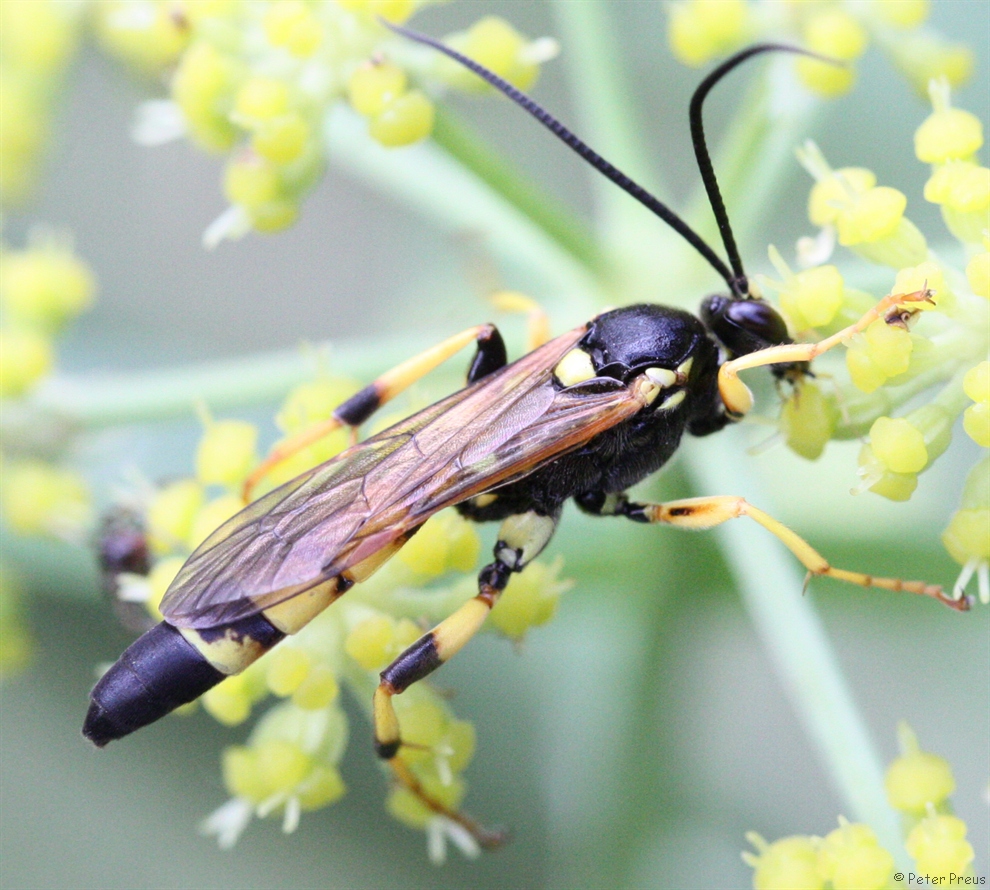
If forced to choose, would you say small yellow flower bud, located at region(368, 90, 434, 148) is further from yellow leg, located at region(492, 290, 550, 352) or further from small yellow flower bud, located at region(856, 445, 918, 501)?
small yellow flower bud, located at region(856, 445, 918, 501)

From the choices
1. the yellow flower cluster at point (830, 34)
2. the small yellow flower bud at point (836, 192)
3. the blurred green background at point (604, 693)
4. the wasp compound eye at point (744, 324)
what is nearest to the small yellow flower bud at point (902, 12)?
the yellow flower cluster at point (830, 34)

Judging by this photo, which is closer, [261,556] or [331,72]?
[261,556]

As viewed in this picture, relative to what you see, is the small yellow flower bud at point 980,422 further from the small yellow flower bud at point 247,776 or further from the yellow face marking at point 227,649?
the small yellow flower bud at point 247,776

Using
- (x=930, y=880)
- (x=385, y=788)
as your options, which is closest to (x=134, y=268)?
(x=385, y=788)

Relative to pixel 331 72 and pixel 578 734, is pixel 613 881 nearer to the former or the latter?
pixel 578 734

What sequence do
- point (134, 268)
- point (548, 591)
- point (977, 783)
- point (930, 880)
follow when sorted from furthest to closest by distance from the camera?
point (134, 268), point (977, 783), point (548, 591), point (930, 880)

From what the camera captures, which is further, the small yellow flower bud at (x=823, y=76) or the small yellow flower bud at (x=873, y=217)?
the small yellow flower bud at (x=823, y=76)

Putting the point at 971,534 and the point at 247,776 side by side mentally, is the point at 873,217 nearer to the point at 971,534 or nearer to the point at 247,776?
the point at 971,534

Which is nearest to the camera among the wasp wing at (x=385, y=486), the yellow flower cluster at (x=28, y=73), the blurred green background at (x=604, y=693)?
the wasp wing at (x=385, y=486)
